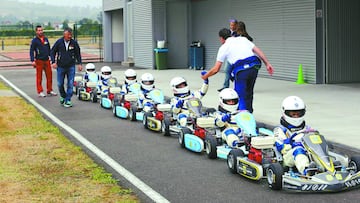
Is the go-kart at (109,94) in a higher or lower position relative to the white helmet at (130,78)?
lower

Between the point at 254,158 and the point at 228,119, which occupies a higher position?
the point at 228,119

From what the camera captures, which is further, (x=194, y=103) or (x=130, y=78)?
(x=130, y=78)

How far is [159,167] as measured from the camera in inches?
356

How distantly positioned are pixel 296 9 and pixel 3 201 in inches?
566

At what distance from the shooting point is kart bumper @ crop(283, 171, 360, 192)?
7.26 metres

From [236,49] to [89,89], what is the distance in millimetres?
7394

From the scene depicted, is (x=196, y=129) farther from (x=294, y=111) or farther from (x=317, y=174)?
(x=317, y=174)

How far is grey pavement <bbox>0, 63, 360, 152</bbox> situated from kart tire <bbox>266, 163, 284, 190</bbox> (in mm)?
2403

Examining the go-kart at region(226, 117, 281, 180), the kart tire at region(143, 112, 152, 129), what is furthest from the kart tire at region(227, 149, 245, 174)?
the kart tire at region(143, 112, 152, 129)

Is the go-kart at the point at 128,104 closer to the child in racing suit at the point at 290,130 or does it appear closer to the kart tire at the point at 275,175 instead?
the child in racing suit at the point at 290,130

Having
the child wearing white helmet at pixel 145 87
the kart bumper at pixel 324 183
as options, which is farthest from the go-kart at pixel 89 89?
the kart bumper at pixel 324 183

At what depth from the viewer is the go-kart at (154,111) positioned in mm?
11852

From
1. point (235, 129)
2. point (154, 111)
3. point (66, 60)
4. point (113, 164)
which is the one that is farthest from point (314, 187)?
point (66, 60)

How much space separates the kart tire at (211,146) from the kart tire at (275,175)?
1.82 metres
